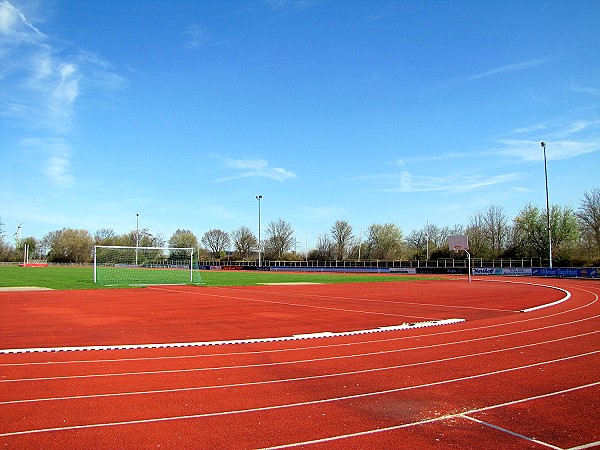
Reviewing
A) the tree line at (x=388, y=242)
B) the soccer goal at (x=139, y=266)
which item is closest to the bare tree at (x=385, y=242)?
the tree line at (x=388, y=242)

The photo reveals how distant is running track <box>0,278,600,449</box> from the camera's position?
519 centimetres

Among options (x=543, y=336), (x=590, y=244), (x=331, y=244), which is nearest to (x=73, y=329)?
(x=543, y=336)

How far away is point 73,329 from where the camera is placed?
13117 mm

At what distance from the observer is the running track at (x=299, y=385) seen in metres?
5.19

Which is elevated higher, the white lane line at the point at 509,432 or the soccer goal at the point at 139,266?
the soccer goal at the point at 139,266

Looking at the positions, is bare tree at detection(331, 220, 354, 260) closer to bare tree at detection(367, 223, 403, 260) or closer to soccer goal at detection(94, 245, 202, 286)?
bare tree at detection(367, 223, 403, 260)

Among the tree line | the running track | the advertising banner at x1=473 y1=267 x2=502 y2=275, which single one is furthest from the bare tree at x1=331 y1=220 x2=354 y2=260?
the running track

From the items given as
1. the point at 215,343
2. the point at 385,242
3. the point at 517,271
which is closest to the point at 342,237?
the point at 385,242

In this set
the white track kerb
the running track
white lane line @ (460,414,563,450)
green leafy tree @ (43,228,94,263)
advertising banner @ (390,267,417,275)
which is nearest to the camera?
white lane line @ (460,414,563,450)

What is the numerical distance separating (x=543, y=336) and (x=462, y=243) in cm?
3830

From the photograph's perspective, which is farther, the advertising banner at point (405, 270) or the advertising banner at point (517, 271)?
the advertising banner at point (405, 270)

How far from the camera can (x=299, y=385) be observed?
7289mm

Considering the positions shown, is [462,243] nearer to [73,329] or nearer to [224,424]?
[73,329]

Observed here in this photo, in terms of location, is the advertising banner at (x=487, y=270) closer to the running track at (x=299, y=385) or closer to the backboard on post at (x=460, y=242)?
the backboard on post at (x=460, y=242)
